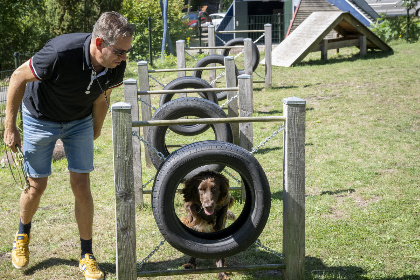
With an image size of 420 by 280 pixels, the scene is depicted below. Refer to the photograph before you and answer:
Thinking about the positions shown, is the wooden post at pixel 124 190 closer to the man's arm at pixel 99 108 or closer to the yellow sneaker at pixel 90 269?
the yellow sneaker at pixel 90 269

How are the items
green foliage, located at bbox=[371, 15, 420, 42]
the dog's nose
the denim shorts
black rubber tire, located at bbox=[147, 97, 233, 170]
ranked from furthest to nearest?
green foliage, located at bbox=[371, 15, 420, 42], black rubber tire, located at bbox=[147, 97, 233, 170], the denim shorts, the dog's nose

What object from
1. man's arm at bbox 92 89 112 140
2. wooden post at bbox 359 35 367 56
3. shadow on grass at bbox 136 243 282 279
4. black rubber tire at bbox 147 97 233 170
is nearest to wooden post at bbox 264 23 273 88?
wooden post at bbox 359 35 367 56

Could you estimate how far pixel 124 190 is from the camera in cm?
327

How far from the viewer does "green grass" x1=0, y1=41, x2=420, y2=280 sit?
4164mm

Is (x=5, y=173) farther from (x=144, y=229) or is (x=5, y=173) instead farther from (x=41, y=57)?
(x=41, y=57)

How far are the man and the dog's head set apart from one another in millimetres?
793

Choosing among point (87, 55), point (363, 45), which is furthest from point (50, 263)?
point (363, 45)

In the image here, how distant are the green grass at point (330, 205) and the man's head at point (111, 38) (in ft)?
5.81

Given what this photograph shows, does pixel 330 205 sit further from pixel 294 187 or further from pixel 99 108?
pixel 99 108

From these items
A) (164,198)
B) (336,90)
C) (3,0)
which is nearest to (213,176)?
(164,198)

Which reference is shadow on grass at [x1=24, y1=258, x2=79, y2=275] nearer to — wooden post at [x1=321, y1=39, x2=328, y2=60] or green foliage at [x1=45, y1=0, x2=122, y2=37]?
wooden post at [x1=321, y1=39, x2=328, y2=60]

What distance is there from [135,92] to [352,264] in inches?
113

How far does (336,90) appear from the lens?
11758mm

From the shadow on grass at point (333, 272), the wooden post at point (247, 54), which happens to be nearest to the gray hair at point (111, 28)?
the shadow on grass at point (333, 272)
